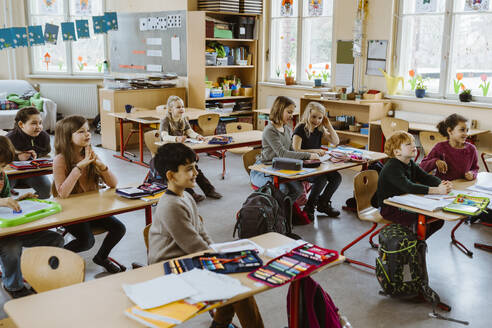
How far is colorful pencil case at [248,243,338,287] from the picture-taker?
87.7 inches

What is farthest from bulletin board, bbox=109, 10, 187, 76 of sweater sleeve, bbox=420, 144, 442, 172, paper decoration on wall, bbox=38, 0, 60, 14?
sweater sleeve, bbox=420, 144, 442, 172

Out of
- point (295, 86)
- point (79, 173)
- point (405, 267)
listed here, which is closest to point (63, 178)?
point (79, 173)

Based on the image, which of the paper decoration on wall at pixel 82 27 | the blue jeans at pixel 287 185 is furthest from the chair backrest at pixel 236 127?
the paper decoration on wall at pixel 82 27

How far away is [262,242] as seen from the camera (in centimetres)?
266

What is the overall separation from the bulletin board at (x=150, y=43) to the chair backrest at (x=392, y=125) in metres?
3.76

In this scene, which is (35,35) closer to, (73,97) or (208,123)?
(73,97)

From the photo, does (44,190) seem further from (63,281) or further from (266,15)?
(266,15)

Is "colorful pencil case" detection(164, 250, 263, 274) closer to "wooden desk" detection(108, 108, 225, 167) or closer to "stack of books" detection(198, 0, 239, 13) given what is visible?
"wooden desk" detection(108, 108, 225, 167)

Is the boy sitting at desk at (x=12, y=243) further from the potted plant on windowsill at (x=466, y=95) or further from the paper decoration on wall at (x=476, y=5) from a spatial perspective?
the paper decoration on wall at (x=476, y=5)

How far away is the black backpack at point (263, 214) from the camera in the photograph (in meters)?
3.95

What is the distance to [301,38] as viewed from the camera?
8680 mm

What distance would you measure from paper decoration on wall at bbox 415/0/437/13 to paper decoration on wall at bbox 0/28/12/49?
5.75m

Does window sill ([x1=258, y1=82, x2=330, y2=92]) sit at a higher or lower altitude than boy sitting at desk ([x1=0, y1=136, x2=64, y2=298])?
higher

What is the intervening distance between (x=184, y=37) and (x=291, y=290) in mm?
6912
